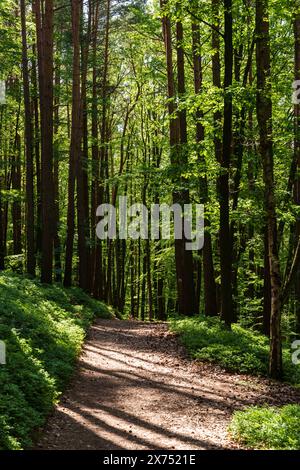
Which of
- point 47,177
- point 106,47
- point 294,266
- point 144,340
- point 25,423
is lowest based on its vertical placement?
point 144,340

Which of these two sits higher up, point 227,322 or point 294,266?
point 294,266

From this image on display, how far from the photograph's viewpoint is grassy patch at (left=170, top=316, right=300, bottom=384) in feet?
37.4

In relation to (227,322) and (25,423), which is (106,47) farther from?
(25,423)

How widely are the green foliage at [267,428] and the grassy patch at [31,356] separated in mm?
2975

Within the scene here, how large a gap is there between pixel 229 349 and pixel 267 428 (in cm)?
528

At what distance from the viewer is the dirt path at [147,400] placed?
6891 mm

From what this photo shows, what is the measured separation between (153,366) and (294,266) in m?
4.34

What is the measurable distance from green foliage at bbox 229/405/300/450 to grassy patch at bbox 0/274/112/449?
2.98 m

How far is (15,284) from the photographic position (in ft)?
49.8

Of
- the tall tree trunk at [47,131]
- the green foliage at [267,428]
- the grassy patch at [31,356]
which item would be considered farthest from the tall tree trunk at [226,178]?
the tall tree trunk at [47,131]
